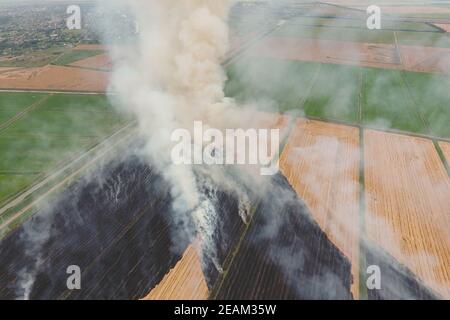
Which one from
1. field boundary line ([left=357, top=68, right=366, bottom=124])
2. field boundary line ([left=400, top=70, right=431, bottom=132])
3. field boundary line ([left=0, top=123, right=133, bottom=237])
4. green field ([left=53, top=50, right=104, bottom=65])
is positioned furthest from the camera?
green field ([left=53, top=50, right=104, bottom=65])

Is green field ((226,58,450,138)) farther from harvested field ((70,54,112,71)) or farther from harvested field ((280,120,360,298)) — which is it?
harvested field ((70,54,112,71))


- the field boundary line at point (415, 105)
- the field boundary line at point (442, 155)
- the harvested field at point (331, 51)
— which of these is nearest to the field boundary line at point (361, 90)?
the harvested field at point (331, 51)

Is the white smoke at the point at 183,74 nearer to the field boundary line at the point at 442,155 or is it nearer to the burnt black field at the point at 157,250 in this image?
the burnt black field at the point at 157,250

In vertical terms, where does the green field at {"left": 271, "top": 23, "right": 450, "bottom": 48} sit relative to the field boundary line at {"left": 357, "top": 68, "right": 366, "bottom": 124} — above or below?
above

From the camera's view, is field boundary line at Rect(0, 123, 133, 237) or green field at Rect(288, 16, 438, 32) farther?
green field at Rect(288, 16, 438, 32)

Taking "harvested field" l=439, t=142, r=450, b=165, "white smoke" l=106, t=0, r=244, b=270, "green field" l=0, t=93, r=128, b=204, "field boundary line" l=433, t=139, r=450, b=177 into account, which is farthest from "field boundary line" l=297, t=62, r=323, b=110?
"green field" l=0, t=93, r=128, b=204

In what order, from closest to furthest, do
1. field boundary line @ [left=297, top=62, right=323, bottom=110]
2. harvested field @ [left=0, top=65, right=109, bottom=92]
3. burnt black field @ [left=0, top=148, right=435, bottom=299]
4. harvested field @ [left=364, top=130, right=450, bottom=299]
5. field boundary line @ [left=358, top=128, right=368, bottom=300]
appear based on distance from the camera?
burnt black field @ [left=0, top=148, right=435, bottom=299] → field boundary line @ [left=358, top=128, right=368, bottom=300] → harvested field @ [left=364, top=130, right=450, bottom=299] → field boundary line @ [left=297, top=62, right=323, bottom=110] → harvested field @ [left=0, top=65, right=109, bottom=92]

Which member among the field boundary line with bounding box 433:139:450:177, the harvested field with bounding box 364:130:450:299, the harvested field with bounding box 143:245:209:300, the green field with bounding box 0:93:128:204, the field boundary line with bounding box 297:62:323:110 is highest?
the field boundary line with bounding box 297:62:323:110
